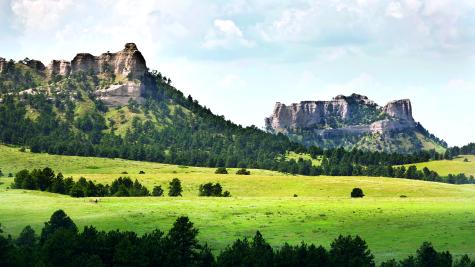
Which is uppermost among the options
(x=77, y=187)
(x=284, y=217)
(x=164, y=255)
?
(x=77, y=187)

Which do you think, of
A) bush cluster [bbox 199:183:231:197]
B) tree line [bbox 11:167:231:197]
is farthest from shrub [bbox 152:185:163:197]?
bush cluster [bbox 199:183:231:197]

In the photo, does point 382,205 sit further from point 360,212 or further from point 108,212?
point 108,212

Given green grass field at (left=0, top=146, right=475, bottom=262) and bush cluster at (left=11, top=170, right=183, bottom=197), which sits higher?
bush cluster at (left=11, top=170, right=183, bottom=197)

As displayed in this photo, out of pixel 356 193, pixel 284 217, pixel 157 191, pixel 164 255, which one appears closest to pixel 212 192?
pixel 157 191

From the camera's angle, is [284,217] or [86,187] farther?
[86,187]

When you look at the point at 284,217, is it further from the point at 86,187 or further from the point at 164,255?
the point at 86,187

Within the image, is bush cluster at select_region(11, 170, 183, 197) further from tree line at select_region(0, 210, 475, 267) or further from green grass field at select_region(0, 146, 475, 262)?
tree line at select_region(0, 210, 475, 267)

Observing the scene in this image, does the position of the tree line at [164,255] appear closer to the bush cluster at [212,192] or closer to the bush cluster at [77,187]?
the bush cluster at [77,187]

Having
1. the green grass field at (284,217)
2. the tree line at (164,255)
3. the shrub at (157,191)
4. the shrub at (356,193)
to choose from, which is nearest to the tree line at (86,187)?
the shrub at (157,191)

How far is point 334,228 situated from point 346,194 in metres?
61.0

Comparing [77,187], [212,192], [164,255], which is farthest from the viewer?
[212,192]

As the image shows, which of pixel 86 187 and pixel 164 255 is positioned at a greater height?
pixel 86 187

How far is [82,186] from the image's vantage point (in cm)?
13012

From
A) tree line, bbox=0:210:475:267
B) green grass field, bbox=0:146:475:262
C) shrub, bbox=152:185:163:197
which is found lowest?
tree line, bbox=0:210:475:267
